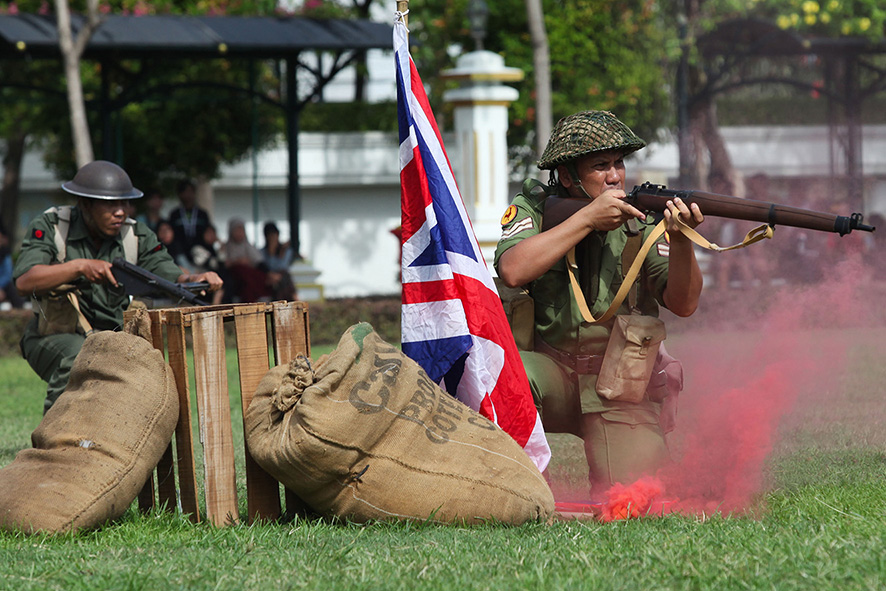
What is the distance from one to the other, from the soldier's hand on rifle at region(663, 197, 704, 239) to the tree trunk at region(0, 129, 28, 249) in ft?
74.4

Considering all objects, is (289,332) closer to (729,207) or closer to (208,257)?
(729,207)

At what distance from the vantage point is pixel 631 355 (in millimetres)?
4828

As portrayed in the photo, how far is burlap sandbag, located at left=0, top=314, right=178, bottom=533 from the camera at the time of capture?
13.6ft

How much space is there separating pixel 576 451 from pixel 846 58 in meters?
12.4

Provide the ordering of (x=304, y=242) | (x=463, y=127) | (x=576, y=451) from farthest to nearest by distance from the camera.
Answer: (x=304, y=242) → (x=463, y=127) → (x=576, y=451)

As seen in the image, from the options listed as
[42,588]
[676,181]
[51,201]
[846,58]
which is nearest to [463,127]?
[676,181]

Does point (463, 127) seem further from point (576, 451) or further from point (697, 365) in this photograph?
point (576, 451)

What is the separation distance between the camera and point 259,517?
14.6 feet

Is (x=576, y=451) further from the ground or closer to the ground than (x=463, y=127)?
closer to the ground

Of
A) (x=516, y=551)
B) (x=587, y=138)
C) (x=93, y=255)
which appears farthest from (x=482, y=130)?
(x=516, y=551)

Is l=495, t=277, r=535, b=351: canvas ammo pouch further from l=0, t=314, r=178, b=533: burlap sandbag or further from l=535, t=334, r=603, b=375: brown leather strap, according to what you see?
l=0, t=314, r=178, b=533: burlap sandbag

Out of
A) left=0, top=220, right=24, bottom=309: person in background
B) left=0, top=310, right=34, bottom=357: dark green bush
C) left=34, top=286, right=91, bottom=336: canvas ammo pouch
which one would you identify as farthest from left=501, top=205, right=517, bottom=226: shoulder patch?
left=0, top=220, right=24, bottom=309: person in background

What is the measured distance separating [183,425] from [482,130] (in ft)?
31.8

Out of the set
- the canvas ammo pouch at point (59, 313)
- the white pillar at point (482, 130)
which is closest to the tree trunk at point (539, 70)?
the white pillar at point (482, 130)
